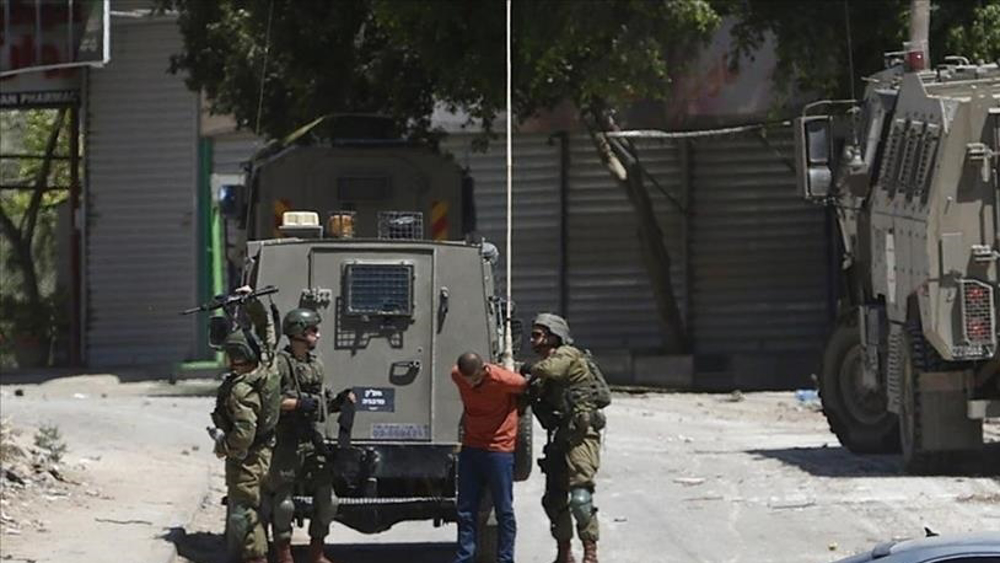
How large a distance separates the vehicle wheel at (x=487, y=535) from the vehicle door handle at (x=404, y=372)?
0.91 metres

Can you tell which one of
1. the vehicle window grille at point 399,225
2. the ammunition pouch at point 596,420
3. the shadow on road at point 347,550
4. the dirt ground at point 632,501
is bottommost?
the shadow on road at point 347,550

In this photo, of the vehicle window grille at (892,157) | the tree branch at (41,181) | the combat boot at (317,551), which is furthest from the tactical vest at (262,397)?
the tree branch at (41,181)

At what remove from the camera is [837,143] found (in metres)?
19.4

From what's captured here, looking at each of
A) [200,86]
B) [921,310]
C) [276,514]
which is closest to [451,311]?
[276,514]

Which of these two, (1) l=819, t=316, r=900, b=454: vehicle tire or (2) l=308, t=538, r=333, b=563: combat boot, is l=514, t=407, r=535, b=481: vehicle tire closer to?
(2) l=308, t=538, r=333, b=563: combat boot

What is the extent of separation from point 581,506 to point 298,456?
1.74 metres

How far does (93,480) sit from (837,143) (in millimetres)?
7653

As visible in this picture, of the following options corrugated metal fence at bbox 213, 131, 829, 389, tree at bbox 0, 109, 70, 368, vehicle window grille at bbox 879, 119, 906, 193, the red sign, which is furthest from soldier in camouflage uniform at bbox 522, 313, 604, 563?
tree at bbox 0, 109, 70, 368

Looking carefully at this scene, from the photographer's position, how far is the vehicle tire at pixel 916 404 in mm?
16234

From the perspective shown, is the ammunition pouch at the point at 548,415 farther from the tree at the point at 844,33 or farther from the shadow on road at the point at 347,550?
the tree at the point at 844,33

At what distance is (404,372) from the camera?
1284 cm

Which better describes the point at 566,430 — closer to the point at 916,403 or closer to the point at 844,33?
the point at 916,403

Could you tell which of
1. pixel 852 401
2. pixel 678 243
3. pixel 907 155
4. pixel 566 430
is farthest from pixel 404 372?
pixel 678 243

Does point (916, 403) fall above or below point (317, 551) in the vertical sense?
above
